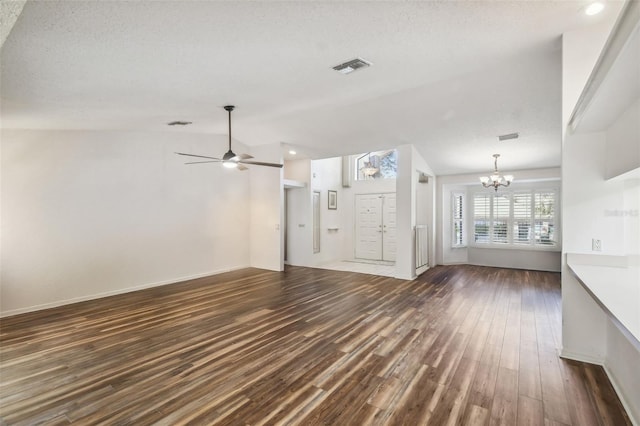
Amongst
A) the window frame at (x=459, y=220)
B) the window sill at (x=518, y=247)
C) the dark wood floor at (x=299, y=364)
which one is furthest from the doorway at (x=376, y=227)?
the dark wood floor at (x=299, y=364)

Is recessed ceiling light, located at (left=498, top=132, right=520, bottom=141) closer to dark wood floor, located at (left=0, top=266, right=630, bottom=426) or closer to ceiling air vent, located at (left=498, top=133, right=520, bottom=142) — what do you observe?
ceiling air vent, located at (left=498, top=133, right=520, bottom=142)

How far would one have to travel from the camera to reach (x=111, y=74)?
303 cm

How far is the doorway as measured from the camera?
892 cm

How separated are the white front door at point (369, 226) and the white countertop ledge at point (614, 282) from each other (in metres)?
6.17

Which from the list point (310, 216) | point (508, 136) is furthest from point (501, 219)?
point (310, 216)

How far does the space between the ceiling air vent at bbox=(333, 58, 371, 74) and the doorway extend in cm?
580

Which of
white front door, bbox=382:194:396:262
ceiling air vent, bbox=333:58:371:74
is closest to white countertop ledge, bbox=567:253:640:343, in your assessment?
ceiling air vent, bbox=333:58:371:74

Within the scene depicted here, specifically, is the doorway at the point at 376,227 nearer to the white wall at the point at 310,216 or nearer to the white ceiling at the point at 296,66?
the white wall at the point at 310,216

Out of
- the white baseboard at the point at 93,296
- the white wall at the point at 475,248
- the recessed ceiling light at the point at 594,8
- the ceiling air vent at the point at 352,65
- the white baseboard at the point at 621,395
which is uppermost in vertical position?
the recessed ceiling light at the point at 594,8

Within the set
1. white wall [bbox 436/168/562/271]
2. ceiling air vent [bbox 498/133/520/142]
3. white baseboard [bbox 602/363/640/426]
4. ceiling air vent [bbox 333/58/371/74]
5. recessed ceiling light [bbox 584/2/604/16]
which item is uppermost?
recessed ceiling light [bbox 584/2/604/16]

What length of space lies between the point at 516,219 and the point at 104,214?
9.53 metres

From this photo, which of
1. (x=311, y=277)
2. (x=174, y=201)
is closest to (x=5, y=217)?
(x=174, y=201)

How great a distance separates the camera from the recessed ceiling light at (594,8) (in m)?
2.47

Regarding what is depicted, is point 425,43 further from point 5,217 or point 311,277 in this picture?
point 5,217
